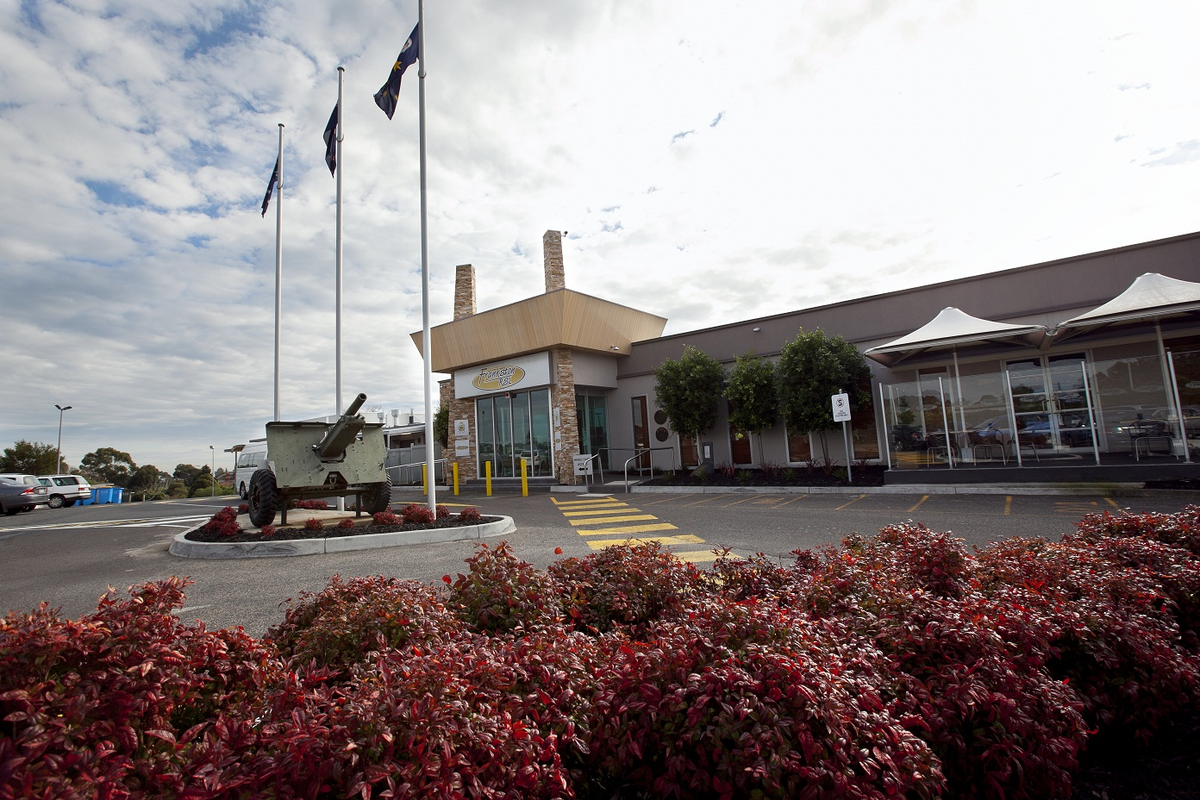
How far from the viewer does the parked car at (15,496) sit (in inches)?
858

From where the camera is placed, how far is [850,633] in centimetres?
269

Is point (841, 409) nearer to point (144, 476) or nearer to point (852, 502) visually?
point (852, 502)

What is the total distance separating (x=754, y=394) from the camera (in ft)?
56.2

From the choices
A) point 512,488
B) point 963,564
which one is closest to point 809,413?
point 512,488

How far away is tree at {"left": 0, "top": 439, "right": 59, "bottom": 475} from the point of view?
42.8 m

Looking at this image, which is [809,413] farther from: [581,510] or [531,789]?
[531,789]

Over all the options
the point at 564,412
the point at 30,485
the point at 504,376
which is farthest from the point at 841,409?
the point at 30,485

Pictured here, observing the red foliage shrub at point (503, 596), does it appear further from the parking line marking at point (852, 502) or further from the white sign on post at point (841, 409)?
the white sign on post at point (841, 409)

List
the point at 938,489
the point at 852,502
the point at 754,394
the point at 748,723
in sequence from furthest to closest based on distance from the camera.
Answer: the point at 754,394
the point at 938,489
the point at 852,502
the point at 748,723

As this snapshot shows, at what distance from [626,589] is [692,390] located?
1520cm

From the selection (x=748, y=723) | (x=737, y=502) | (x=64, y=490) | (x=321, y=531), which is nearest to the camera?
(x=748, y=723)

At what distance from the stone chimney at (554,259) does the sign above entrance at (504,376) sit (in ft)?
9.11

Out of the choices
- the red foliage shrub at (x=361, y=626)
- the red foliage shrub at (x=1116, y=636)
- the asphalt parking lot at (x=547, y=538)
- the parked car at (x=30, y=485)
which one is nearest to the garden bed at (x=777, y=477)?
the asphalt parking lot at (x=547, y=538)

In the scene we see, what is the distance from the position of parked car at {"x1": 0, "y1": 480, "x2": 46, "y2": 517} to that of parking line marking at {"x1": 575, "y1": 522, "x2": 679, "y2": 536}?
25.1m
